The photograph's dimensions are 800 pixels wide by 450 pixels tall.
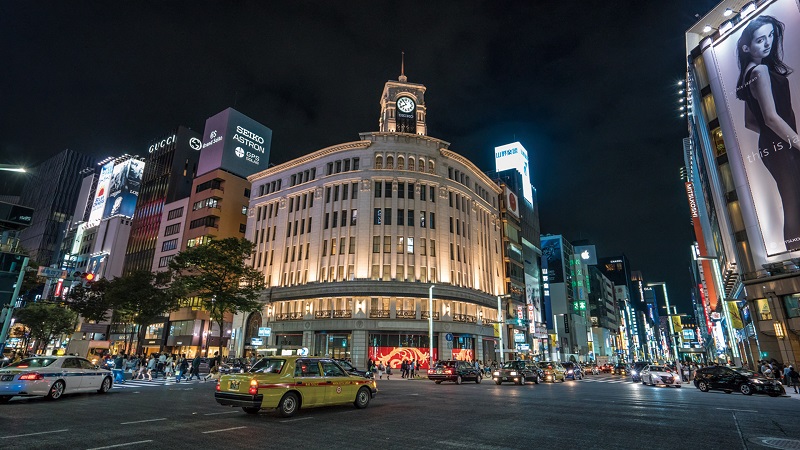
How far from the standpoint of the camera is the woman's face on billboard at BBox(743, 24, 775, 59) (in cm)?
3300

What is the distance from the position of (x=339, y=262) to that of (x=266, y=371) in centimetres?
3936

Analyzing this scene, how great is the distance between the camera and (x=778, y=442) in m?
7.96

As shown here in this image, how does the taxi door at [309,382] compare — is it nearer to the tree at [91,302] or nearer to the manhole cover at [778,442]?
the manhole cover at [778,442]

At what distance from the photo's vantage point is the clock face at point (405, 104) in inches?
2500

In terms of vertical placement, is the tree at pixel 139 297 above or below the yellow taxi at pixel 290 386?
above

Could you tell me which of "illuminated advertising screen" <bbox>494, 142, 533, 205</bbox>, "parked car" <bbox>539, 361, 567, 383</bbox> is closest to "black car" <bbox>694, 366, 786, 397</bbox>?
"parked car" <bbox>539, 361, 567, 383</bbox>

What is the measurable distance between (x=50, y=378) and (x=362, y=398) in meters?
11.5

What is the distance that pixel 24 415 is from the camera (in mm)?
10750

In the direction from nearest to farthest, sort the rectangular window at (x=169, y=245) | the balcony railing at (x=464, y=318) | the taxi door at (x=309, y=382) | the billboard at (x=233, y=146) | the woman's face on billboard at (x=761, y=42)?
the taxi door at (x=309, y=382) → the woman's face on billboard at (x=761, y=42) → the balcony railing at (x=464, y=318) → the rectangular window at (x=169, y=245) → the billboard at (x=233, y=146)

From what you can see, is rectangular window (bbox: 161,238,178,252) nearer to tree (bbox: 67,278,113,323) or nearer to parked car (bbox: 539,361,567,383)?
tree (bbox: 67,278,113,323)

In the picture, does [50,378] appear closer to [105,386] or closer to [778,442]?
[105,386]

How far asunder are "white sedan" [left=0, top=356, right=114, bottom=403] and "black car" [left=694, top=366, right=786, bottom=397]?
107 ft

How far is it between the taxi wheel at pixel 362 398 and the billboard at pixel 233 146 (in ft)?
236

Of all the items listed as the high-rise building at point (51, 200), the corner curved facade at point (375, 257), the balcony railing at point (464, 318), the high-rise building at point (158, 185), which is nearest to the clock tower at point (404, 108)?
the corner curved facade at point (375, 257)
